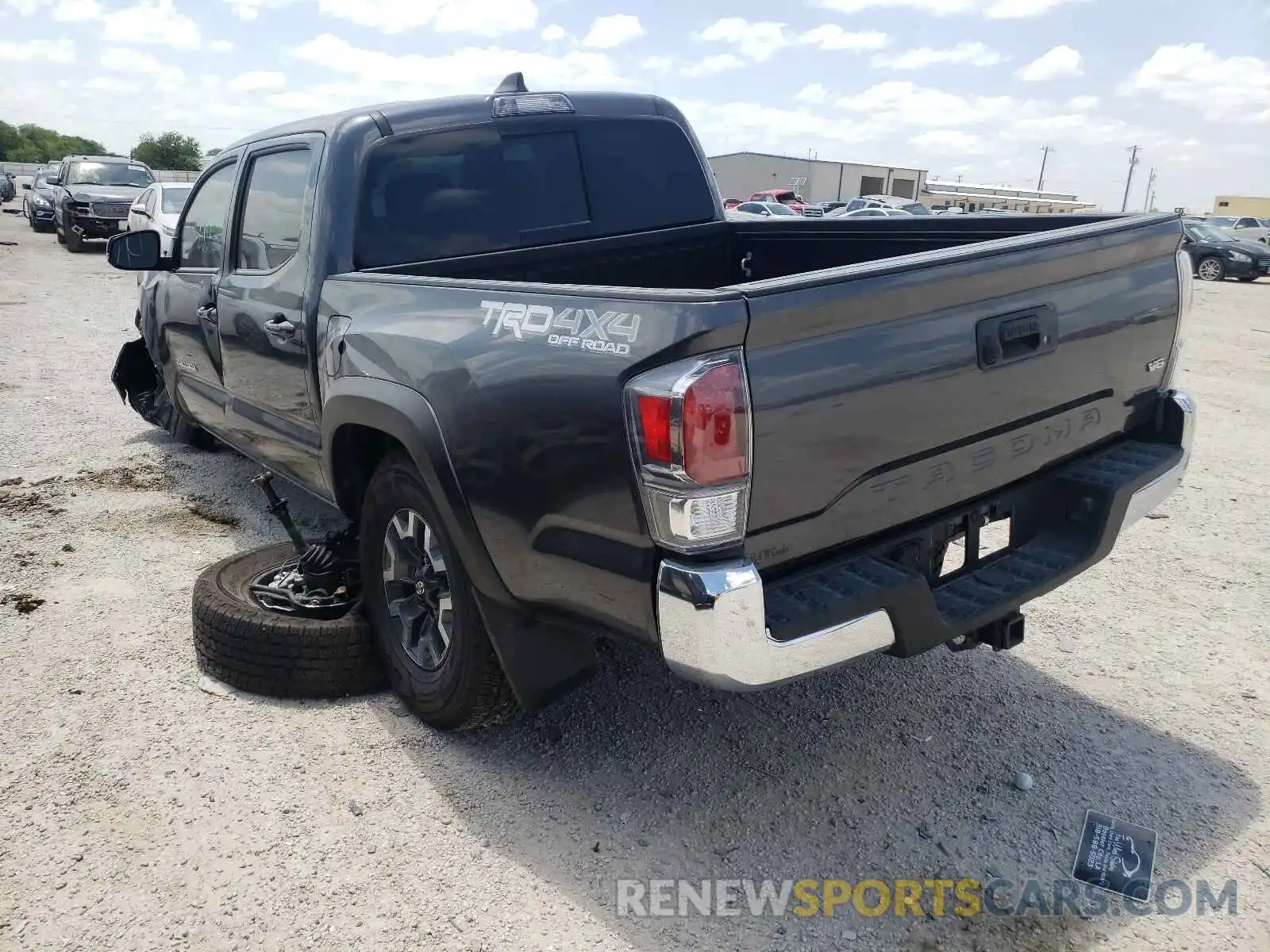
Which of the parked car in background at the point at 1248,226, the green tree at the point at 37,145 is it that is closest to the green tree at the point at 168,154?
the green tree at the point at 37,145

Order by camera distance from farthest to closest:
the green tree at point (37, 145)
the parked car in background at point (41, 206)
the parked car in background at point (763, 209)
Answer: the green tree at point (37, 145) < the parked car in background at point (763, 209) < the parked car in background at point (41, 206)

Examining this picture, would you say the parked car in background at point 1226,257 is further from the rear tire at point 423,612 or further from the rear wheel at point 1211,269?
the rear tire at point 423,612

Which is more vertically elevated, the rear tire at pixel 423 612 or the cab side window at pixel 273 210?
the cab side window at pixel 273 210

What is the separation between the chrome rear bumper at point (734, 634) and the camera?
7.03ft

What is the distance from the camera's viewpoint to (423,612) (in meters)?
3.29

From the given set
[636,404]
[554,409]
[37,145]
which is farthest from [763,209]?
[37,145]

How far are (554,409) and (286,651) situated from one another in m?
1.64

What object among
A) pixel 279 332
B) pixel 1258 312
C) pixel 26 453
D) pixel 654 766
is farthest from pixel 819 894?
pixel 1258 312

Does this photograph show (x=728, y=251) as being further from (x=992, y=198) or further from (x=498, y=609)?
(x=992, y=198)

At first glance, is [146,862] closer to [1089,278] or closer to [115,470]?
[1089,278]

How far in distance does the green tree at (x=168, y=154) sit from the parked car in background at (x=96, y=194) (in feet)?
252

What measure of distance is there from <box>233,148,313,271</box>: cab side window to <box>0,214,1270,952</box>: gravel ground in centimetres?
157

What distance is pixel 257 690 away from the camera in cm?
351

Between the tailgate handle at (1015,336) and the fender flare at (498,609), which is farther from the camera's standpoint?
the fender flare at (498,609)
